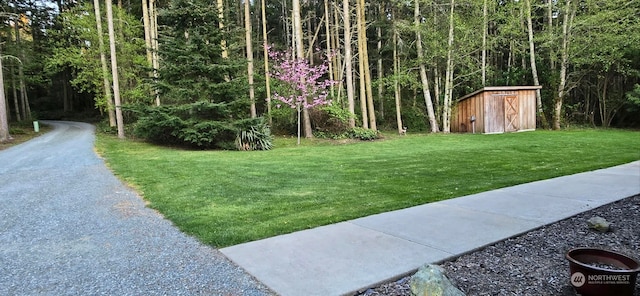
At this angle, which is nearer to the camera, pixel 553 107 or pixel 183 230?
pixel 183 230

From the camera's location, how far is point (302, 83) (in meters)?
13.5

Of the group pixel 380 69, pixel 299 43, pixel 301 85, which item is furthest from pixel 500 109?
pixel 299 43

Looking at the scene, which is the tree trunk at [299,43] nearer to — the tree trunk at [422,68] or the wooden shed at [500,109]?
the tree trunk at [422,68]

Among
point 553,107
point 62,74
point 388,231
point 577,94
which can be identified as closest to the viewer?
point 388,231

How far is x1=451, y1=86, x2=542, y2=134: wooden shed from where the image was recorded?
16188 mm

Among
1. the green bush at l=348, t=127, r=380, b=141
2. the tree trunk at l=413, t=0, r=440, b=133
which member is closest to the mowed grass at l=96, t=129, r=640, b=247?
the green bush at l=348, t=127, r=380, b=141

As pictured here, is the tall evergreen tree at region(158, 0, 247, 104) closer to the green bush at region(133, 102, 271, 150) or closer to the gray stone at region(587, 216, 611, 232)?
the green bush at region(133, 102, 271, 150)

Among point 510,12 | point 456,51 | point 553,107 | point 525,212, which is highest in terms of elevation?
point 510,12

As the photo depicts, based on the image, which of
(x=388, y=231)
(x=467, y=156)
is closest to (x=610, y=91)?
(x=467, y=156)

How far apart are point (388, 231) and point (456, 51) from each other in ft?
48.6

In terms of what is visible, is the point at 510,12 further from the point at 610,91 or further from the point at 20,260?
the point at 20,260

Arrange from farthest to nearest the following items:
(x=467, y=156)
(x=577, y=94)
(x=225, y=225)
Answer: (x=577, y=94)
(x=467, y=156)
(x=225, y=225)

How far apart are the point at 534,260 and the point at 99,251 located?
331 cm

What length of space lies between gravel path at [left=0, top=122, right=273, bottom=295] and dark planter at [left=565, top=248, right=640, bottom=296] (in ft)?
5.87
